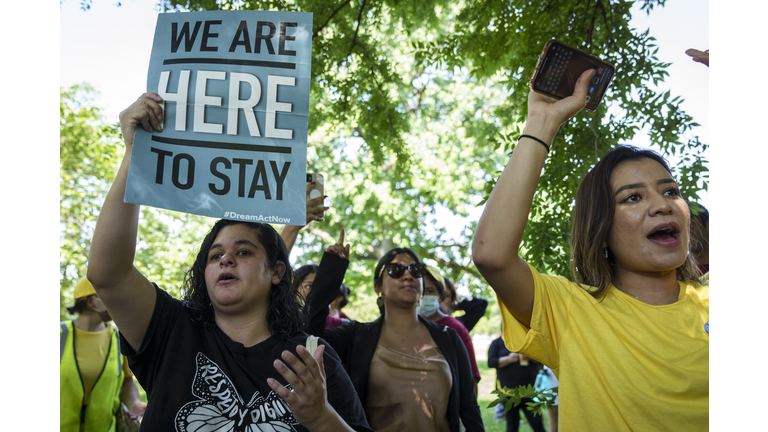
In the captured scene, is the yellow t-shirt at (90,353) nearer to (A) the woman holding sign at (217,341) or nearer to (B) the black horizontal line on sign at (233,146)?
(A) the woman holding sign at (217,341)

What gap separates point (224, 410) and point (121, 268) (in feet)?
1.93

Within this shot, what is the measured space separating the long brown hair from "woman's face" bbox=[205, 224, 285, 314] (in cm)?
121

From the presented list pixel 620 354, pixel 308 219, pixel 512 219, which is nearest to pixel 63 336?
pixel 308 219

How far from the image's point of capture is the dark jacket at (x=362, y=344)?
9.45ft

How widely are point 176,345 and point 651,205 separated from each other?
1680 mm

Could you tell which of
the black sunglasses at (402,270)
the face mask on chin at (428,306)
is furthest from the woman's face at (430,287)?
the black sunglasses at (402,270)

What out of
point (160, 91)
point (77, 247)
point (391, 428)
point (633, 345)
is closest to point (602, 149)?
point (633, 345)

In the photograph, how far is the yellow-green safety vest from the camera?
12.2 feet

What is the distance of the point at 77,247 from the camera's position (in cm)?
1139

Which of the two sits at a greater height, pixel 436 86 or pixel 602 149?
pixel 436 86

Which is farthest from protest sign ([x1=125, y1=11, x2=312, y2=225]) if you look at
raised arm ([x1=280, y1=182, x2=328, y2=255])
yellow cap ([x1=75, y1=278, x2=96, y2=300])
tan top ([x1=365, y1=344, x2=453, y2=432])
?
yellow cap ([x1=75, y1=278, x2=96, y2=300])

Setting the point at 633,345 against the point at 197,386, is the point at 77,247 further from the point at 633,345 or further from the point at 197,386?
the point at 633,345

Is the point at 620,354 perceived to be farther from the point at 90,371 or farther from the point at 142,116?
the point at 90,371

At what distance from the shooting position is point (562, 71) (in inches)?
66.3
